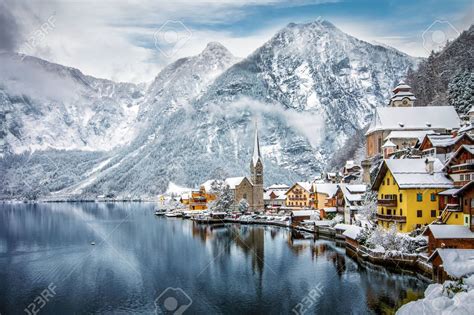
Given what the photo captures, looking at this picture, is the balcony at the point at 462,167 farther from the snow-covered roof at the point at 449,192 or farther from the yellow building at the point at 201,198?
the yellow building at the point at 201,198

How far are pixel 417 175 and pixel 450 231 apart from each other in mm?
11813

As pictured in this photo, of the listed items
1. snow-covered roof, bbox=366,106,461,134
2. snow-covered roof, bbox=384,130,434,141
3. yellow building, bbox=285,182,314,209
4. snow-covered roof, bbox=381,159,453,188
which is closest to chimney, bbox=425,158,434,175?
snow-covered roof, bbox=381,159,453,188

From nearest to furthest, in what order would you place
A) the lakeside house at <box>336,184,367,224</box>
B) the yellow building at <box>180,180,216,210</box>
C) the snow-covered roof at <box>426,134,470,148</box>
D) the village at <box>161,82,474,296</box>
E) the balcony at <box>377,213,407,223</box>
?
the village at <box>161,82,474,296</box> → the balcony at <box>377,213,407,223</box> → the snow-covered roof at <box>426,134,470,148</box> → the lakeside house at <box>336,184,367,224</box> → the yellow building at <box>180,180,216,210</box>

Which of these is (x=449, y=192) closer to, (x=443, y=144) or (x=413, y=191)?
(x=413, y=191)

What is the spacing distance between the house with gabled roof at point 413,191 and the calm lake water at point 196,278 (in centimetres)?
767

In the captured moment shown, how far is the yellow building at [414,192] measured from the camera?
49.5 m

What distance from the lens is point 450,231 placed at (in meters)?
40.0

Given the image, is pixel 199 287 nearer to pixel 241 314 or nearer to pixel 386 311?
pixel 241 314

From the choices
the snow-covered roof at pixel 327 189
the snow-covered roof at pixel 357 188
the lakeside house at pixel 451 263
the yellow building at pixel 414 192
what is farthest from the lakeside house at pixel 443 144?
the snow-covered roof at pixel 327 189

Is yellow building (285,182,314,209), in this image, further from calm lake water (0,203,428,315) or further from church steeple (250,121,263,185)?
calm lake water (0,203,428,315)

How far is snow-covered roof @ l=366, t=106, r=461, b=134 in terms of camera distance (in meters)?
77.9

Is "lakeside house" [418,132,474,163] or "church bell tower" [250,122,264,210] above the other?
"lakeside house" [418,132,474,163]

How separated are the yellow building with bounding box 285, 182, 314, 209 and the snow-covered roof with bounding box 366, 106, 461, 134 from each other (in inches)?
997

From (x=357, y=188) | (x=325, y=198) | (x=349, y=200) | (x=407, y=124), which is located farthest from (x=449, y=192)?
(x=325, y=198)
